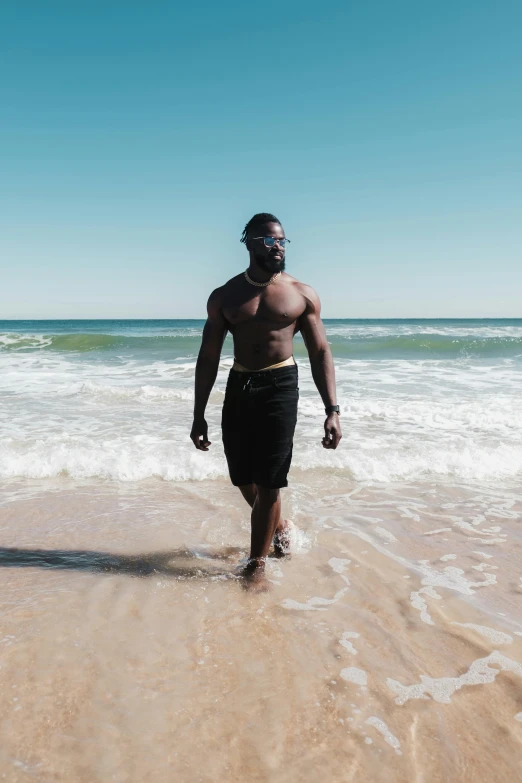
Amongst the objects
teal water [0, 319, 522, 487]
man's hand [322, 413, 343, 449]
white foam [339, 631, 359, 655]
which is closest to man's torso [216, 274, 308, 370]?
man's hand [322, 413, 343, 449]

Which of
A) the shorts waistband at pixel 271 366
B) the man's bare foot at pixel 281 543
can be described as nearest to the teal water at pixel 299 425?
the man's bare foot at pixel 281 543

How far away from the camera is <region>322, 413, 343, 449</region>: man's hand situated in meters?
3.30

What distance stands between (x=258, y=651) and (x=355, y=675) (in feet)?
1.55

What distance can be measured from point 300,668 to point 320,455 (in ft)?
12.6

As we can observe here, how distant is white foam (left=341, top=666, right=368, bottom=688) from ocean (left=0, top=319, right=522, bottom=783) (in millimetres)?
13

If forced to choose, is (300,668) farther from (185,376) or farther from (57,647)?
(185,376)

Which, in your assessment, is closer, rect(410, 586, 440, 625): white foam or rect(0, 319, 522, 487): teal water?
rect(410, 586, 440, 625): white foam

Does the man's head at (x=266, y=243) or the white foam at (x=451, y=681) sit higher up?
the man's head at (x=266, y=243)

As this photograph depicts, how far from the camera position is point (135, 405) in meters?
9.96

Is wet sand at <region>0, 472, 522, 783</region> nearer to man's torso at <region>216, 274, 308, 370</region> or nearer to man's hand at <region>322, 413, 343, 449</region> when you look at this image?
man's hand at <region>322, 413, 343, 449</region>

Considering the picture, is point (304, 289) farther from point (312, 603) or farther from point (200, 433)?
point (312, 603)

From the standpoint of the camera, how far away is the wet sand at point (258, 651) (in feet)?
6.43

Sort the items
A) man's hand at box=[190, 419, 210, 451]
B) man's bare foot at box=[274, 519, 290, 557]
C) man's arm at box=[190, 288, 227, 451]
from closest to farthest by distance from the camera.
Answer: man's arm at box=[190, 288, 227, 451] → man's hand at box=[190, 419, 210, 451] → man's bare foot at box=[274, 519, 290, 557]

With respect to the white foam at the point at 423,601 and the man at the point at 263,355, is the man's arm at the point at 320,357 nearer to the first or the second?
the man at the point at 263,355
